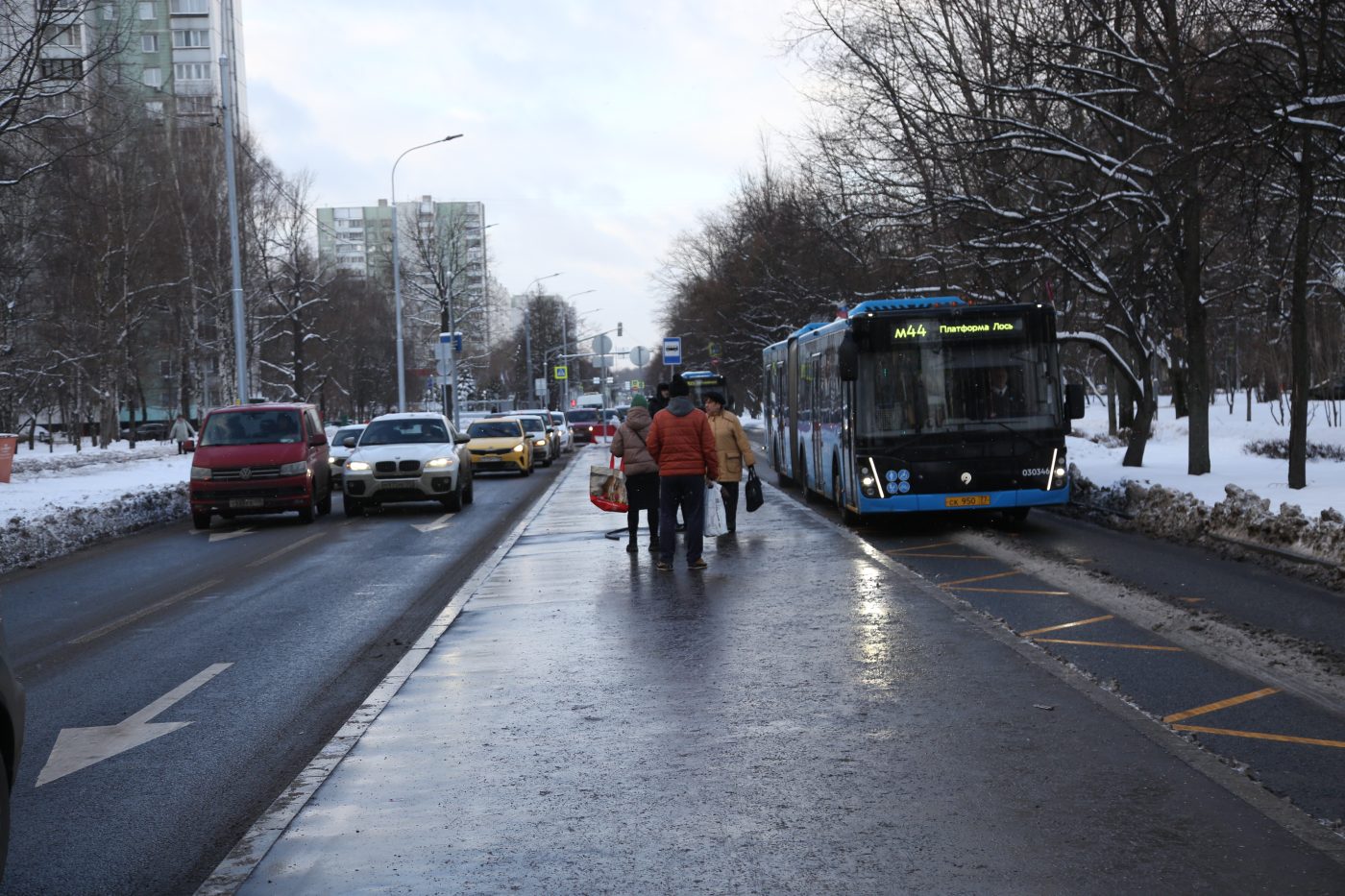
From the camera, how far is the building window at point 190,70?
333 feet

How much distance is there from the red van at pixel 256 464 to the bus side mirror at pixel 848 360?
30.8 feet

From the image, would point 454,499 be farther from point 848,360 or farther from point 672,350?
point 672,350

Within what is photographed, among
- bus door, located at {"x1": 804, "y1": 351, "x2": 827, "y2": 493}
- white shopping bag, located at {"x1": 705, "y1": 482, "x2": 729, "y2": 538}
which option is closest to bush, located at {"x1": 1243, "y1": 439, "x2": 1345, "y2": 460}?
bus door, located at {"x1": 804, "y1": 351, "x2": 827, "y2": 493}

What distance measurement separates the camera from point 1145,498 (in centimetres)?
1862

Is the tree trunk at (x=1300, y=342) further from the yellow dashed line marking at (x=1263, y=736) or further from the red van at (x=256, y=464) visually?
the red van at (x=256, y=464)

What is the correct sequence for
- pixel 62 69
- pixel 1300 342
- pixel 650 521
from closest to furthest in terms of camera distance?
pixel 650 521 < pixel 1300 342 < pixel 62 69

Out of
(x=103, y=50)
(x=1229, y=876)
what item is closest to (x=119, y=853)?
(x=1229, y=876)

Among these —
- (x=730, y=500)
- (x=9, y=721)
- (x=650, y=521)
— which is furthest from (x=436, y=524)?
(x=9, y=721)

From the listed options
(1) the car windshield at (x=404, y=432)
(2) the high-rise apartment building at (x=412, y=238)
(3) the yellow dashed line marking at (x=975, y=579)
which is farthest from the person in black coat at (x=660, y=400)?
(2) the high-rise apartment building at (x=412, y=238)

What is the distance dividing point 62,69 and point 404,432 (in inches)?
313

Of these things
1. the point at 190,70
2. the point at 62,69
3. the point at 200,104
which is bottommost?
the point at 62,69

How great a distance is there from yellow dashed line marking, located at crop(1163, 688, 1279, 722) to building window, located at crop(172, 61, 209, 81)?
103 meters

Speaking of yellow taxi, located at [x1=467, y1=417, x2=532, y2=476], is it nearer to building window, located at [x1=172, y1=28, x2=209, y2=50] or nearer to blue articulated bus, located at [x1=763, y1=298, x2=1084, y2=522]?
blue articulated bus, located at [x1=763, y1=298, x2=1084, y2=522]

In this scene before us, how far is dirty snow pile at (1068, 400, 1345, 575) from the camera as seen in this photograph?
14.2 metres
